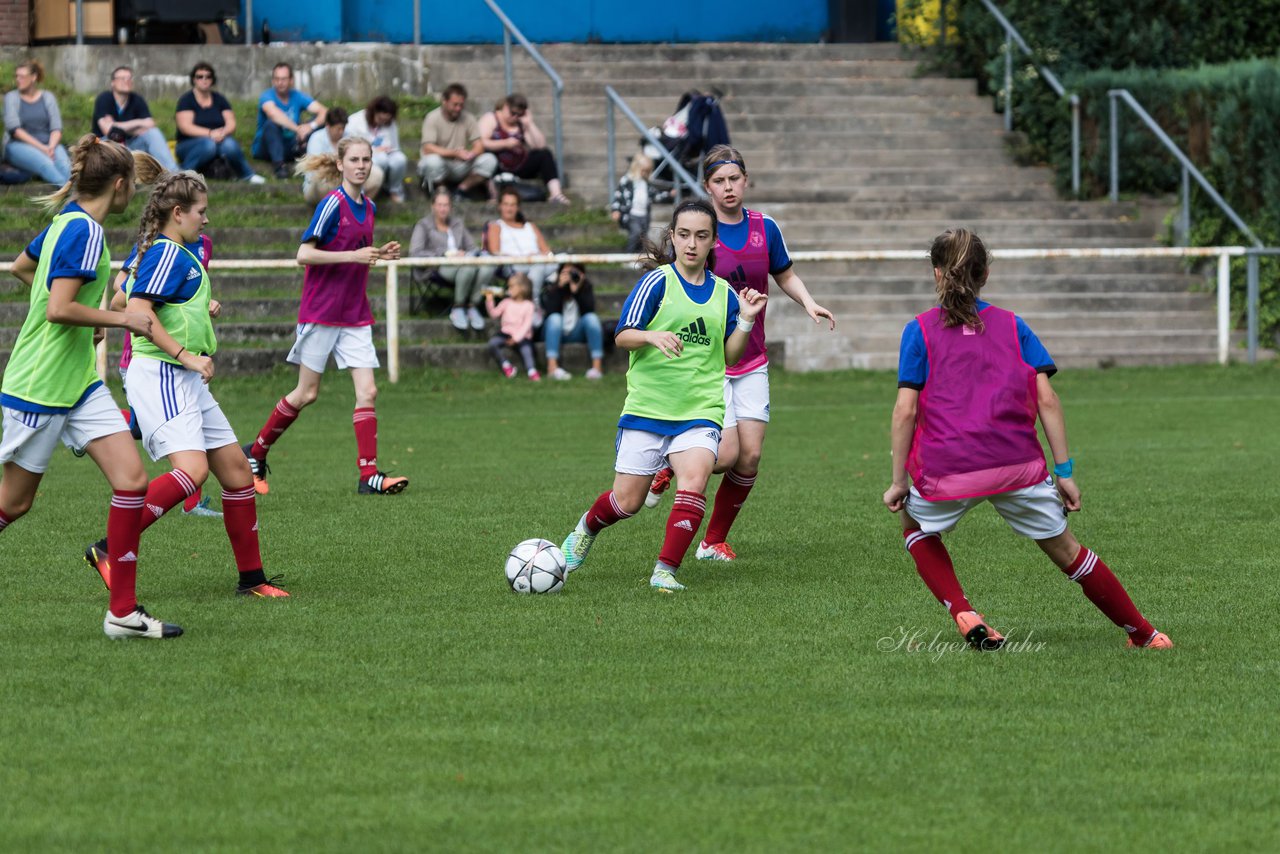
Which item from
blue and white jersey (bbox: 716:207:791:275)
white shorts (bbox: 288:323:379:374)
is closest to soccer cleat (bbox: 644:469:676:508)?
blue and white jersey (bbox: 716:207:791:275)

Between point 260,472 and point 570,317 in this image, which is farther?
point 570,317

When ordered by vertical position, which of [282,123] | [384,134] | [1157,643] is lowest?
[1157,643]

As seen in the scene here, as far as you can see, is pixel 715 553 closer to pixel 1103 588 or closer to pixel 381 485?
pixel 1103 588

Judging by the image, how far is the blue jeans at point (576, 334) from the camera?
1816 centimetres

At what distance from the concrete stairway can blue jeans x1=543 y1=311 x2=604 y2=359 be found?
2202mm

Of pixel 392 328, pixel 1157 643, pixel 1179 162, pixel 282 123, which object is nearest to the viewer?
pixel 1157 643

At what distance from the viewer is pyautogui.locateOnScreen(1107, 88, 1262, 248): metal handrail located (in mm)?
20484

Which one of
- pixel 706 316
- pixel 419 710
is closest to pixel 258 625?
pixel 419 710

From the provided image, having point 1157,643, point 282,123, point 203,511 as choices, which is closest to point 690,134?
point 282,123

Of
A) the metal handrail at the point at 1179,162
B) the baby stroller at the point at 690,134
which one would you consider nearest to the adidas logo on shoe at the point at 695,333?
the baby stroller at the point at 690,134

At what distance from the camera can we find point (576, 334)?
1850 centimetres

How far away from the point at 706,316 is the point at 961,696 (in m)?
2.56

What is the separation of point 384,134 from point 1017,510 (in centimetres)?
1533

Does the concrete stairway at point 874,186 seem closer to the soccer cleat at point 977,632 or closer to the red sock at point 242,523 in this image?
the red sock at point 242,523
